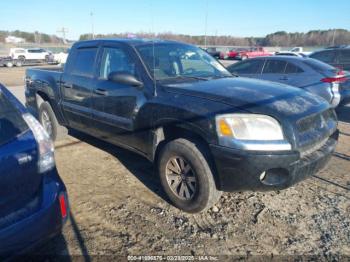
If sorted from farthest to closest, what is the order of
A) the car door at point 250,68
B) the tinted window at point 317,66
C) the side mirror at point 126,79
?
the car door at point 250,68 → the tinted window at point 317,66 → the side mirror at point 126,79

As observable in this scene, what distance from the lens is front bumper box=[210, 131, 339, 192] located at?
107 inches

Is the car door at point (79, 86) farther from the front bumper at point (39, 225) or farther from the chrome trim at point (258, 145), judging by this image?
the chrome trim at point (258, 145)

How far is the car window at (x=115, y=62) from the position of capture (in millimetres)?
3857

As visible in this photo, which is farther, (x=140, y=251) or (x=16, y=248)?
(x=140, y=251)

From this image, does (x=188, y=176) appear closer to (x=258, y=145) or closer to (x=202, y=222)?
(x=202, y=222)

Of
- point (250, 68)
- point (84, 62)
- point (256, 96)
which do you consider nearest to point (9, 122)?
point (256, 96)

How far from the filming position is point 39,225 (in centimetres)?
211

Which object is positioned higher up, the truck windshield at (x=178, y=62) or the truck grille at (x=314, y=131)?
the truck windshield at (x=178, y=62)

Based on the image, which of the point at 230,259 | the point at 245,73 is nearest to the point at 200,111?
the point at 230,259

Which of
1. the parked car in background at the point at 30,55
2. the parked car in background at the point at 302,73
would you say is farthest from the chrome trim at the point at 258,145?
the parked car in background at the point at 30,55

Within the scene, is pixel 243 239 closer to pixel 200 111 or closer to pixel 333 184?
pixel 200 111

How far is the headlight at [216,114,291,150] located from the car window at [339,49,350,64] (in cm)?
779

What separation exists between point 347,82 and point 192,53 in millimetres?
4697

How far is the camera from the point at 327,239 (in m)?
2.81
